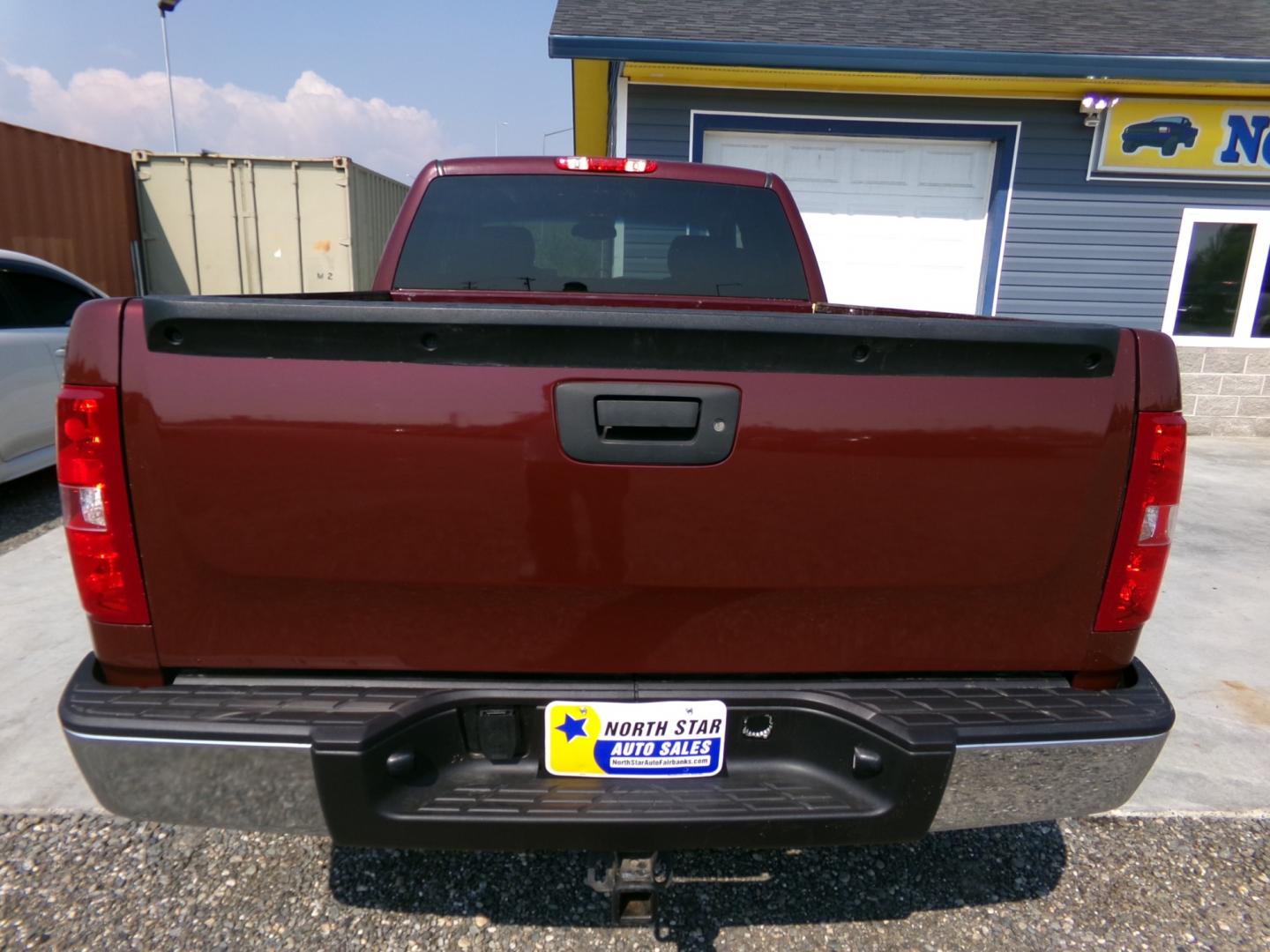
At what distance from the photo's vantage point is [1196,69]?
6.90 m

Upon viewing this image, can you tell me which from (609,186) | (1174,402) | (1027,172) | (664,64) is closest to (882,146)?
(1027,172)

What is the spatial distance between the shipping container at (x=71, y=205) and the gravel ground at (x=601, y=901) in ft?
33.0

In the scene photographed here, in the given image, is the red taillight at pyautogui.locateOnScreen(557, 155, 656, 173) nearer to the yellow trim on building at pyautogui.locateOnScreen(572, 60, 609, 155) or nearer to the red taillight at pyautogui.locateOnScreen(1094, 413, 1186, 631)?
the red taillight at pyautogui.locateOnScreen(1094, 413, 1186, 631)

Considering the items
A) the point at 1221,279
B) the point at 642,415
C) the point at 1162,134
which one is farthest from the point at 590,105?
the point at 642,415

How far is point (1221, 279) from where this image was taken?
840cm

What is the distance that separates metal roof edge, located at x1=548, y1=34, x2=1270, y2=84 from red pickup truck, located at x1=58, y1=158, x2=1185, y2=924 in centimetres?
607

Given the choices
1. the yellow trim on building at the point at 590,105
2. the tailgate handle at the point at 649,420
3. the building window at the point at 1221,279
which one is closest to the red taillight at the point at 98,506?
the tailgate handle at the point at 649,420

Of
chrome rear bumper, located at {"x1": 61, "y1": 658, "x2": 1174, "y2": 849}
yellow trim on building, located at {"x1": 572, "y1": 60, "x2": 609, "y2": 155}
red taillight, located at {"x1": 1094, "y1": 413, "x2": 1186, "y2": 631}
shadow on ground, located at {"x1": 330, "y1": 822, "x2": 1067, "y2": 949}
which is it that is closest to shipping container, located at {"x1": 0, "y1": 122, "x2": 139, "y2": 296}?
yellow trim on building, located at {"x1": 572, "y1": 60, "x2": 609, "y2": 155}

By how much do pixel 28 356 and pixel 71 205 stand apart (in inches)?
275

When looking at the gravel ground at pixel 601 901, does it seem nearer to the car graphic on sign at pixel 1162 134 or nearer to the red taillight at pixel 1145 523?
the red taillight at pixel 1145 523

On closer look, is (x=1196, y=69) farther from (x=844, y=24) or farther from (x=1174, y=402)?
(x=1174, y=402)

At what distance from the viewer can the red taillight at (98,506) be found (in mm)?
1440

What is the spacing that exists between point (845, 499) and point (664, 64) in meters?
6.73

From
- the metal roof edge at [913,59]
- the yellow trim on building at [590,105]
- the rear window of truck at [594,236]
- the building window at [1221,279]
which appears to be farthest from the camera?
the building window at [1221,279]
